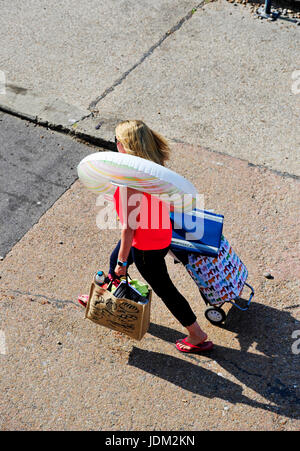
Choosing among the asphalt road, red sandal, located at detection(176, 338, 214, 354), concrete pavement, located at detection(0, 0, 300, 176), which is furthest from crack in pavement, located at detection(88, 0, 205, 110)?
red sandal, located at detection(176, 338, 214, 354)

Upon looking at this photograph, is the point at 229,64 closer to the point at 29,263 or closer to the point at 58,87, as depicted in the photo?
the point at 58,87

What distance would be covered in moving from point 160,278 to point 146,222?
51cm

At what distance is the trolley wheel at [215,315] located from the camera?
170 inches

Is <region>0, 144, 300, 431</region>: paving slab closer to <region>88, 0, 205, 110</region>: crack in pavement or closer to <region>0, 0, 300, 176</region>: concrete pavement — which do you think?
<region>0, 0, 300, 176</region>: concrete pavement

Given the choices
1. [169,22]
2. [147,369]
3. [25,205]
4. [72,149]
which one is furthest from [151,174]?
[169,22]

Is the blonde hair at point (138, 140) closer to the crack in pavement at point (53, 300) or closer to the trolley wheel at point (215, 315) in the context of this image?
the trolley wheel at point (215, 315)

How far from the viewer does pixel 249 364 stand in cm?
414

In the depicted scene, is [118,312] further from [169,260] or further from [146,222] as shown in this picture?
[169,260]

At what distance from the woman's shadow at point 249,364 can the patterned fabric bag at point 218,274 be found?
36 cm

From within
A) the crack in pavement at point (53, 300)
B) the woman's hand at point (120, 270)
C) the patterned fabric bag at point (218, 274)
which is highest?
the woman's hand at point (120, 270)

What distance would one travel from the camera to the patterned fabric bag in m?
4.09

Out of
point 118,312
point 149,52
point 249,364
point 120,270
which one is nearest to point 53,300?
point 118,312

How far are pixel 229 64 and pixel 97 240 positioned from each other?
341 cm

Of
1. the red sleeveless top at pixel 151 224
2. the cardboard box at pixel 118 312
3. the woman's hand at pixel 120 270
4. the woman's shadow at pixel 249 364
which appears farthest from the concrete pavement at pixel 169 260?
the red sleeveless top at pixel 151 224
